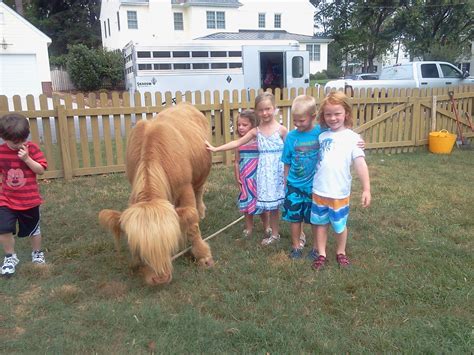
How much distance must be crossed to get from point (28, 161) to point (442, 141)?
27.6 ft

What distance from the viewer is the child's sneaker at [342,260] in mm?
3900

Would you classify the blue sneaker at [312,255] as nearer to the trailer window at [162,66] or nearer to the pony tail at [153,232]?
the pony tail at [153,232]

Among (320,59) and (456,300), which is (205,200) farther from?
(320,59)

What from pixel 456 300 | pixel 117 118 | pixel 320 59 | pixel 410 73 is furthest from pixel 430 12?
pixel 456 300

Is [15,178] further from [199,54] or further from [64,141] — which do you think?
[199,54]

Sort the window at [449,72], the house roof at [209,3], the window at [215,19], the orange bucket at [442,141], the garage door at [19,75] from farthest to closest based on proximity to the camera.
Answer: the window at [215,19] < the house roof at [209,3] < the garage door at [19,75] < the window at [449,72] < the orange bucket at [442,141]

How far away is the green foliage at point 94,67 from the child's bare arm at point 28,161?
27249 mm

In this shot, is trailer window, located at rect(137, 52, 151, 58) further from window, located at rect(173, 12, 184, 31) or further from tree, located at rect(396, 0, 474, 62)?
tree, located at rect(396, 0, 474, 62)

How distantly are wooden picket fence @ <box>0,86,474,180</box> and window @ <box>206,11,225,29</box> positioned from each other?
96.4 feet

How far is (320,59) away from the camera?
4206cm

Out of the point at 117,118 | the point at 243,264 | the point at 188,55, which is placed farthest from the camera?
the point at 188,55

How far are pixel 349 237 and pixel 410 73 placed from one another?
42.7 ft

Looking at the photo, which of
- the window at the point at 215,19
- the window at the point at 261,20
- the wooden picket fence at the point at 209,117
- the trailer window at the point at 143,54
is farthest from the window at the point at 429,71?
the window at the point at 261,20

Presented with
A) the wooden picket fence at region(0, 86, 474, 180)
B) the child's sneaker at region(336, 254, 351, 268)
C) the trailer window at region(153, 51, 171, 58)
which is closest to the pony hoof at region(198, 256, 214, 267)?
the child's sneaker at region(336, 254, 351, 268)
